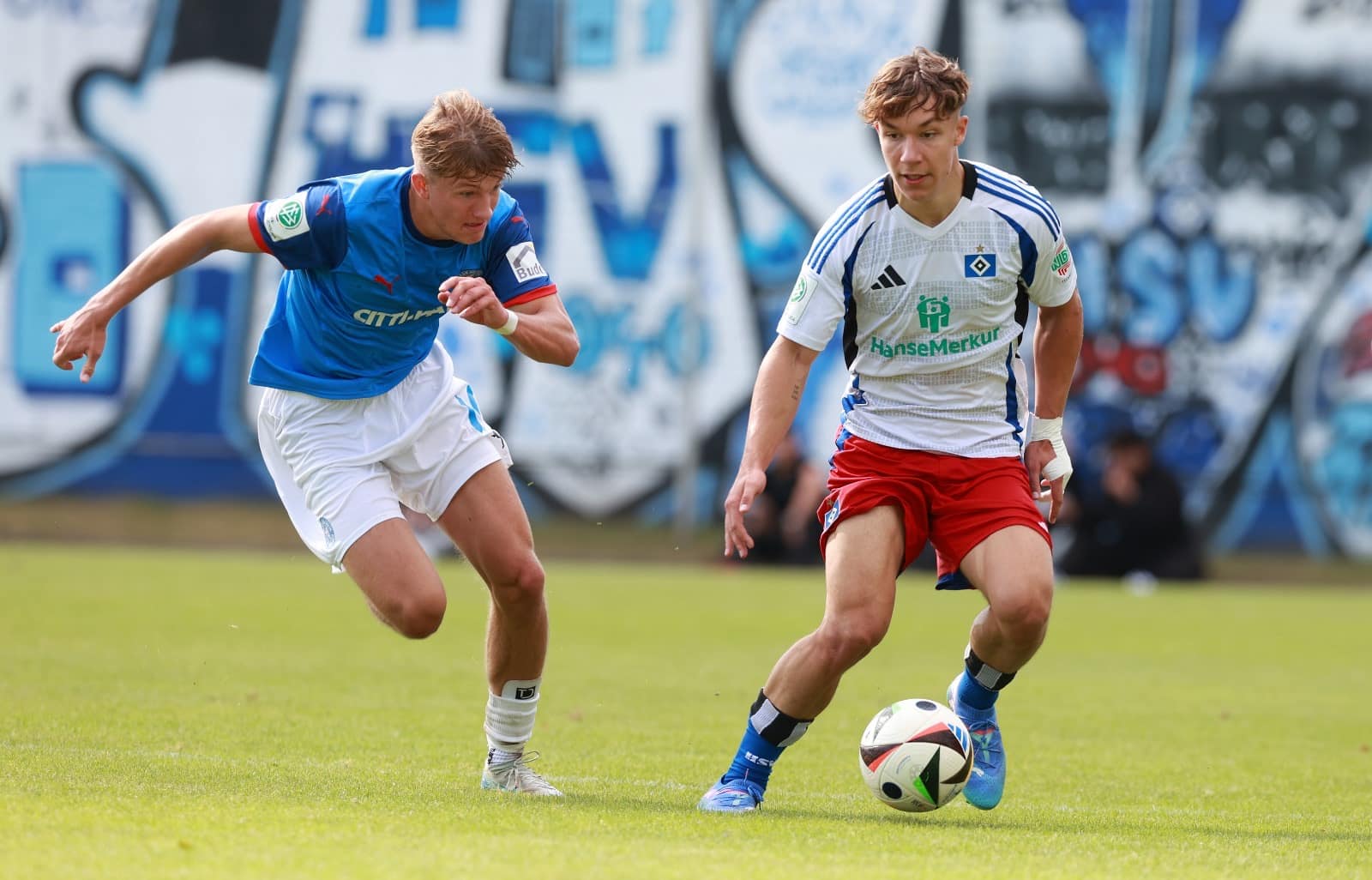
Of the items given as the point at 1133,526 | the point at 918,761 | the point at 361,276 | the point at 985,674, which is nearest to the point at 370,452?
the point at 361,276

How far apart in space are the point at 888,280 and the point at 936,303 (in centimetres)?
18

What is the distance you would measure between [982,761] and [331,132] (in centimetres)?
1844

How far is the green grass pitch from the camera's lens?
195 inches

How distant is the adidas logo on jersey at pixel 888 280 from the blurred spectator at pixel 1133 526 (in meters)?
13.7

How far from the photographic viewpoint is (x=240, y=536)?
22.8 m

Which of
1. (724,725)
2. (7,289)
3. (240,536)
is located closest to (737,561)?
(240,536)

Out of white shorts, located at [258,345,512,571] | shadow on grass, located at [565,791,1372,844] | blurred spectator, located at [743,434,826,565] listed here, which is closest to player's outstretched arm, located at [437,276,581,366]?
white shorts, located at [258,345,512,571]

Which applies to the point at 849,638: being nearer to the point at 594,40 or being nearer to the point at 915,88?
the point at 915,88

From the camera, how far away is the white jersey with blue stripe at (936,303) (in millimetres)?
6156

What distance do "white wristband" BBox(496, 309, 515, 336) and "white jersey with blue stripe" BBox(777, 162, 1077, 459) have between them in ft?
3.04

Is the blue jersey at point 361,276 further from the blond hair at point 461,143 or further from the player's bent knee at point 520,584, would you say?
the player's bent knee at point 520,584

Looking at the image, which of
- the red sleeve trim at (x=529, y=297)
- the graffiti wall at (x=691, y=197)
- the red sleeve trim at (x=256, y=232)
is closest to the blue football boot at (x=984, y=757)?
the red sleeve trim at (x=529, y=297)

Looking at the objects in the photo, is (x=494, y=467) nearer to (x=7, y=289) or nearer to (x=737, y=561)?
(x=737, y=561)

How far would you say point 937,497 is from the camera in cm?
628
